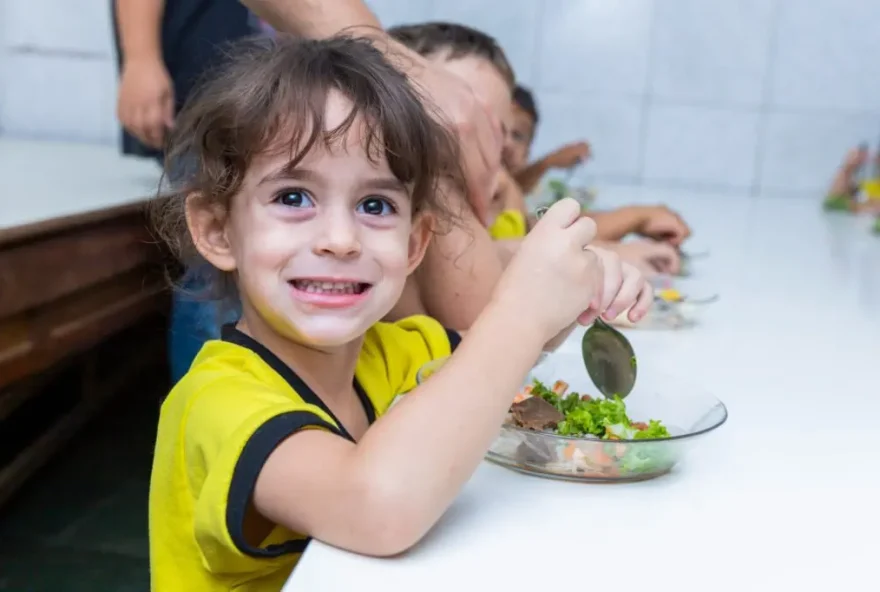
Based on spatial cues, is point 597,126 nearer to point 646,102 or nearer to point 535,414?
point 646,102

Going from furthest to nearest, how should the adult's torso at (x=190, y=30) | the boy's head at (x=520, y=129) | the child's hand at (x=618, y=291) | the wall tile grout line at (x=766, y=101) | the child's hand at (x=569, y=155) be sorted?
the wall tile grout line at (x=766, y=101), the child's hand at (x=569, y=155), the boy's head at (x=520, y=129), the adult's torso at (x=190, y=30), the child's hand at (x=618, y=291)

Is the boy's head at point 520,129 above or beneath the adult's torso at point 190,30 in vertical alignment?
beneath

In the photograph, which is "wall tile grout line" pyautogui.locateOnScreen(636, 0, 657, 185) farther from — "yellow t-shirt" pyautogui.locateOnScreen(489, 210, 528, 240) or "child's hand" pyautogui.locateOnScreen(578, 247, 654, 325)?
"child's hand" pyautogui.locateOnScreen(578, 247, 654, 325)

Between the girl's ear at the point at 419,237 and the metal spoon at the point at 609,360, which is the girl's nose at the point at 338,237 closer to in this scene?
the girl's ear at the point at 419,237

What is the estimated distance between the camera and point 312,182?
60 cm

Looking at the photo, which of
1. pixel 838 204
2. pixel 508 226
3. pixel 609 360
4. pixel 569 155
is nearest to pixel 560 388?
pixel 609 360

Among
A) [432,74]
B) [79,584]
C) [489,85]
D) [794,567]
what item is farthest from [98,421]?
[794,567]

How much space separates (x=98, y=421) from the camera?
217 centimetres

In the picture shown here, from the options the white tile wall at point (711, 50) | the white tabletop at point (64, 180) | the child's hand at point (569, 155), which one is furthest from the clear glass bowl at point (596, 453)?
the white tile wall at point (711, 50)

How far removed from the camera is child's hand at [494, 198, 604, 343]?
57cm

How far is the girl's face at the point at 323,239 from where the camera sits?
593 millimetres

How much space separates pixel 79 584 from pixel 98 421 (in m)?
0.75

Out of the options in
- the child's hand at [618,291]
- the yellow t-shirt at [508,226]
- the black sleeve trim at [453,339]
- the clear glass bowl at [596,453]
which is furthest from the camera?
the yellow t-shirt at [508,226]

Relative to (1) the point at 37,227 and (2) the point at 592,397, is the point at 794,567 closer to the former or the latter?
(2) the point at 592,397
